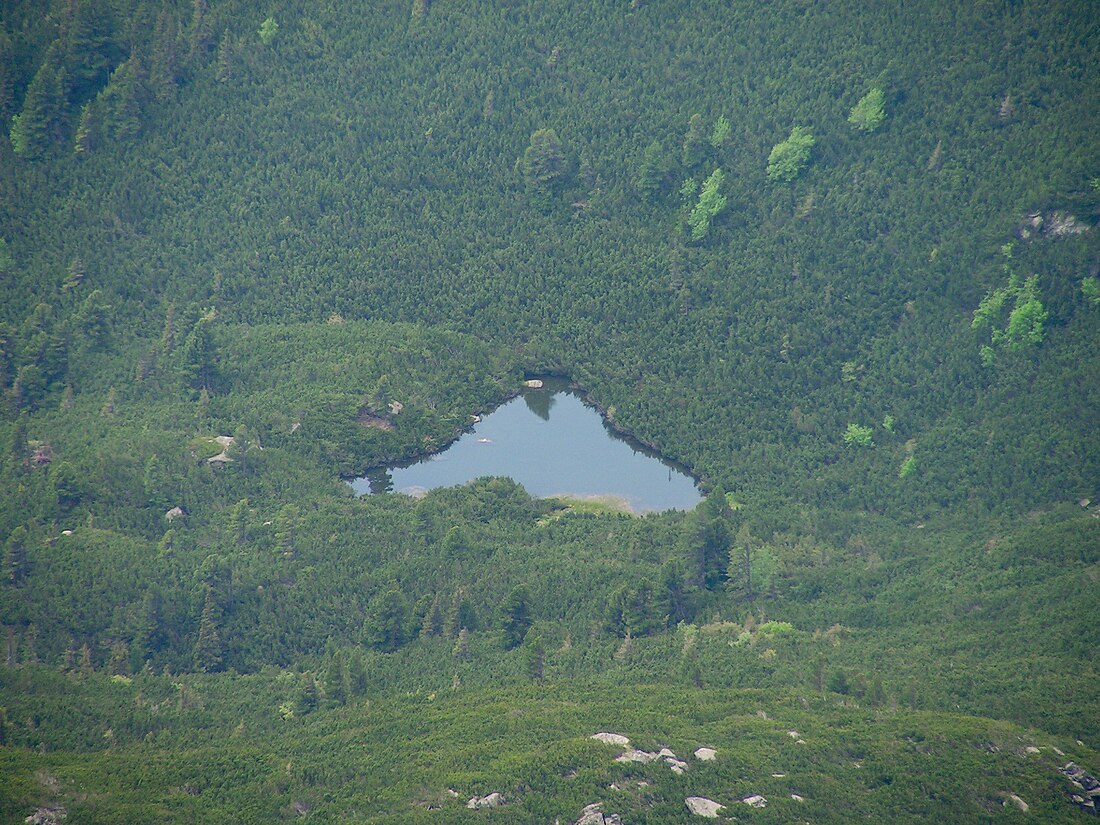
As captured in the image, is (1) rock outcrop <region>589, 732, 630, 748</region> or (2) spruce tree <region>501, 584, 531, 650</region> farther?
(2) spruce tree <region>501, 584, 531, 650</region>

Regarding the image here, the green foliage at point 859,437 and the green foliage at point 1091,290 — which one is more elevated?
the green foliage at point 1091,290

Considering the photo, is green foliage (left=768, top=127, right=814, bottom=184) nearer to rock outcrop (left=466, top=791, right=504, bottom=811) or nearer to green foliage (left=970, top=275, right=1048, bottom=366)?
green foliage (left=970, top=275, right=1048, bottom=366)

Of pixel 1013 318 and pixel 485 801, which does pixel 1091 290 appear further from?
pixel 485 801

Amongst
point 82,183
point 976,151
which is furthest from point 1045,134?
A: point 82,183

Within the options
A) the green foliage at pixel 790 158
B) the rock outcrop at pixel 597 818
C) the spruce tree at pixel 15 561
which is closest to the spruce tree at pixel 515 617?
the rock outcrop at pixel 597 818

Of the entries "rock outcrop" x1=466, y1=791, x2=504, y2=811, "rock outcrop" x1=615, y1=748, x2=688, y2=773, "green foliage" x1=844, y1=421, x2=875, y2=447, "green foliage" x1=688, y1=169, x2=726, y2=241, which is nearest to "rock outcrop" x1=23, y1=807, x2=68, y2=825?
"rock outcrop" x1=466, y1=791, x2=504, y2=811

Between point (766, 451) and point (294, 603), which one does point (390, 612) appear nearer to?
point (294, 603)

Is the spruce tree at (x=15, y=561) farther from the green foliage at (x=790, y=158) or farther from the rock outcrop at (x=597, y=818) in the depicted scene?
the green foliage at (x=790, y=158)
